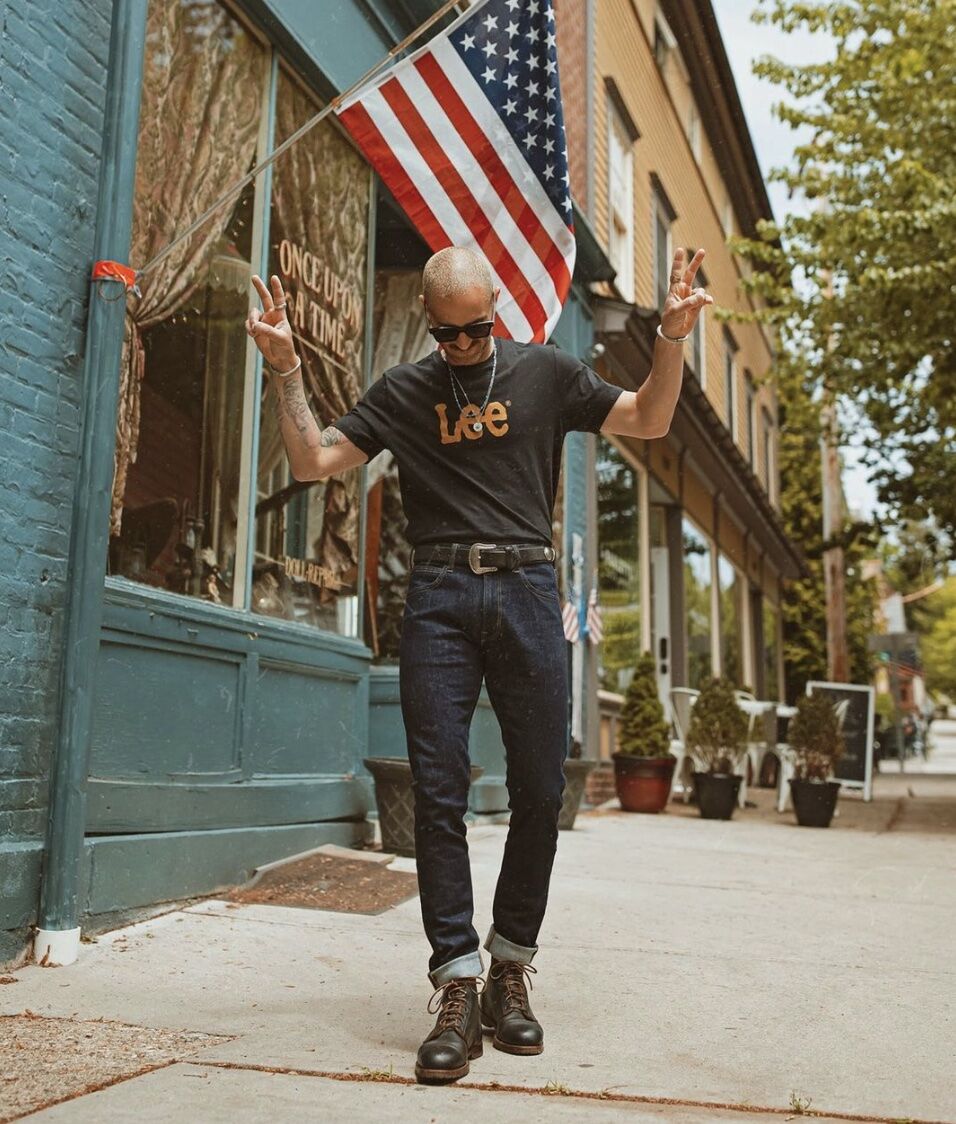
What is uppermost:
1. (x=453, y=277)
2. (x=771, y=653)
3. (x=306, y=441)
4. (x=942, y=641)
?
(x=942, y=641)

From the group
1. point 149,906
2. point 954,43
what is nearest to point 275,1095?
point 149,906

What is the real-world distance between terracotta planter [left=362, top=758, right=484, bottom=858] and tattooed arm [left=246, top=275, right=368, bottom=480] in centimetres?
312

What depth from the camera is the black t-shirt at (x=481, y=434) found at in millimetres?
3277

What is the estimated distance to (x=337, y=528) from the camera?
22.5ft

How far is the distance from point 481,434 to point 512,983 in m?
1.44

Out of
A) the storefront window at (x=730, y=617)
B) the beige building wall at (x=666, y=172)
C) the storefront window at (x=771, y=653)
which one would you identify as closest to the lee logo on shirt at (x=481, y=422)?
the beige building wall at (x=666, y=172)

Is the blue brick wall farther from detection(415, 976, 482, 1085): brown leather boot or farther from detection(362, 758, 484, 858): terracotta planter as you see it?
detection(362, 758, 484, 858): terracotta planter

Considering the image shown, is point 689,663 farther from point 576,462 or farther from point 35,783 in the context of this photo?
point 35,783

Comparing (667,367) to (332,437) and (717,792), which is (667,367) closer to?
(332,437)

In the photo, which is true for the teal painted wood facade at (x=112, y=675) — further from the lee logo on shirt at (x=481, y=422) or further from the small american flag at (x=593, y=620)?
the small american flag at (x=593, y=620)

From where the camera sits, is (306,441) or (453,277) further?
(306,441)

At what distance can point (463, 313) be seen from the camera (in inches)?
125

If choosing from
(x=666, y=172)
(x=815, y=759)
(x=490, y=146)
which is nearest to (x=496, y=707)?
(x=490, y=146)

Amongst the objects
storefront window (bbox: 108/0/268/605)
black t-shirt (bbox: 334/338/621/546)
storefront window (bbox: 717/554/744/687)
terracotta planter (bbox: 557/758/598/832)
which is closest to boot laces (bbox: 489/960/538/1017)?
black t-shirt (bbox: 334/338/621/546)
